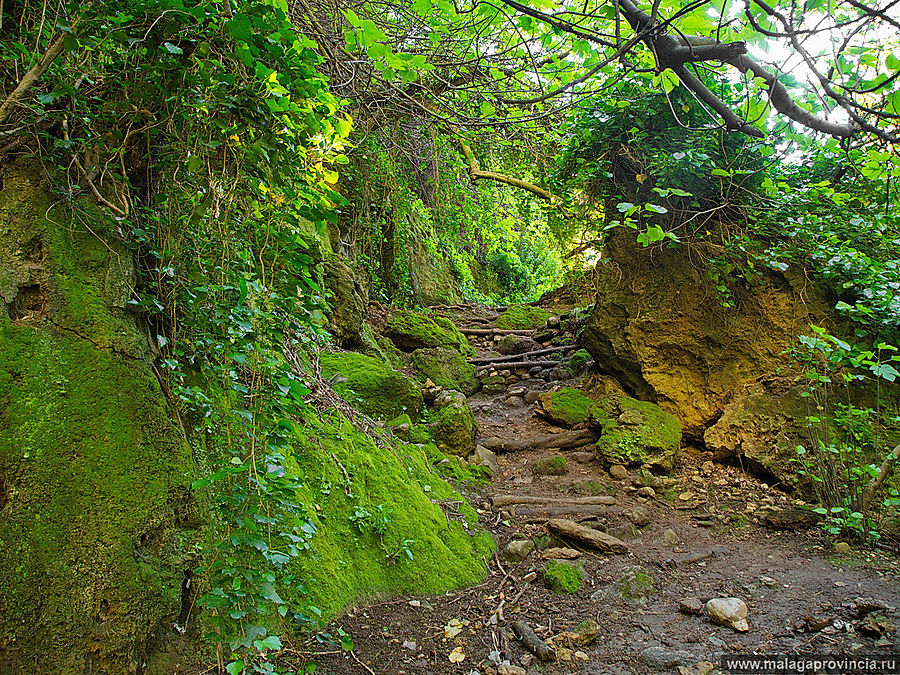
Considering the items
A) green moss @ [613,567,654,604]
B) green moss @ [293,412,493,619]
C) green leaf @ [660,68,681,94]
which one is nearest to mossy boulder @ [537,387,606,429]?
green moss @ [293,412,493,619]

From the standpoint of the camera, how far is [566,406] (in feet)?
19.2

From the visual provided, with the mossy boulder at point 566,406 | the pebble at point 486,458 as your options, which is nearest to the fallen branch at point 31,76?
the pebble at point 486,458

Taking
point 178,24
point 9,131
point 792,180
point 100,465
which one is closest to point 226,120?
point 178,24

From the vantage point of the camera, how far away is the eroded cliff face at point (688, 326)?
485 centimetres

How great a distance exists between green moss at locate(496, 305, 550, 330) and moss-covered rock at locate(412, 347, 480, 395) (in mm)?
2743

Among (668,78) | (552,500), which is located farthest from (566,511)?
(668,78)

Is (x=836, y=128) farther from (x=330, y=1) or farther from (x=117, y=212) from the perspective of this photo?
(x=117, y=212)

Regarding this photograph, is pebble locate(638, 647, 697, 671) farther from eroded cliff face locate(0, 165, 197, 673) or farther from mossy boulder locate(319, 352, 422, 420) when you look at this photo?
mossy boulder locate(319, 352, 422, 420)

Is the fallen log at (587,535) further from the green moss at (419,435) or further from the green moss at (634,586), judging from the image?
the green moss at (419,435)

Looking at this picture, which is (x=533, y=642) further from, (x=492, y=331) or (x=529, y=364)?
(x=492, y=331)

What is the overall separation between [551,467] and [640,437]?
37.8 inches

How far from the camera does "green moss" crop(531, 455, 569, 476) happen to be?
16.0 feet

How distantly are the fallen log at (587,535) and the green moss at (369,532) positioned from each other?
544 mm

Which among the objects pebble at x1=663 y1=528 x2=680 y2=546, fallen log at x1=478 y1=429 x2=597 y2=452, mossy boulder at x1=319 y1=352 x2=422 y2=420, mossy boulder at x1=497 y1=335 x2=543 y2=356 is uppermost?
mossy boulder at x1=497 y1=335 x2=543 y2=356
